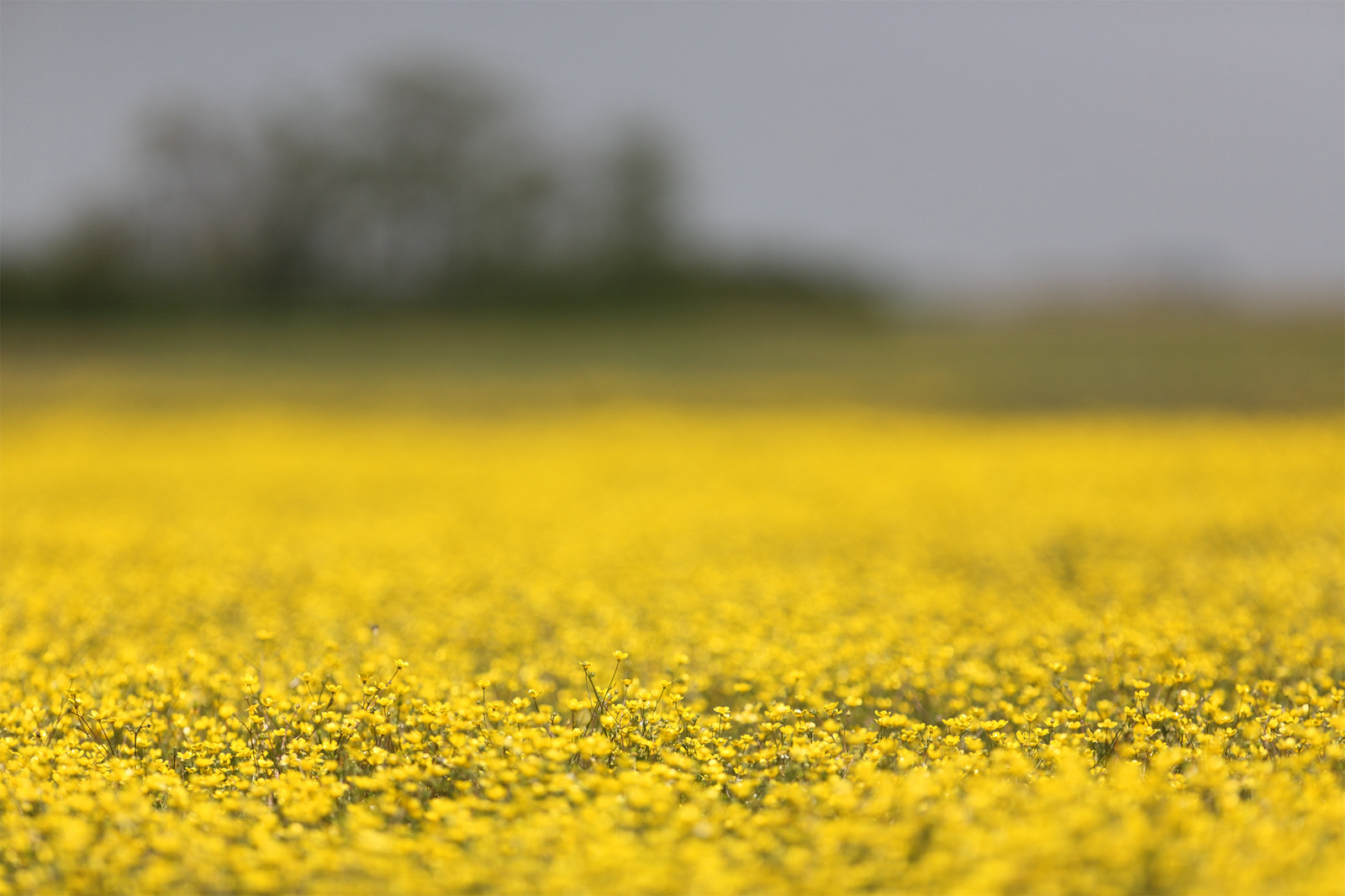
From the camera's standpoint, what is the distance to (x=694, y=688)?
621 cm

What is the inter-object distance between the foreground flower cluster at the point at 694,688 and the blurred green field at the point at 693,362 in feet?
37.8

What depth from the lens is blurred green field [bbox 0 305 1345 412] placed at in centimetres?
2505

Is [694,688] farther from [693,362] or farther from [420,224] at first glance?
[420,224]

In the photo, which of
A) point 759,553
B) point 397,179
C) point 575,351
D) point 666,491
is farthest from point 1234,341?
point 397,179

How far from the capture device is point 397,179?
53469 millimetres

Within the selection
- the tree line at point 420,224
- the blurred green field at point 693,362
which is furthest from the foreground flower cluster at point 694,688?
the tree line at point 420,224

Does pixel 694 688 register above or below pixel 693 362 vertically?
below

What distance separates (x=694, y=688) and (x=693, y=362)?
2817cm

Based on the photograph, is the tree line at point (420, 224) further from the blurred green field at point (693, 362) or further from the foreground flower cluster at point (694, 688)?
the foreground flower cluster at point (694, 688)

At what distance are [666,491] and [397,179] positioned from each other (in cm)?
4409

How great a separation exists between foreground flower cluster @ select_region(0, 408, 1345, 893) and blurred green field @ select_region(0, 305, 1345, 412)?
11.5 meters

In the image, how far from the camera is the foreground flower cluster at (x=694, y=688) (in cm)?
388

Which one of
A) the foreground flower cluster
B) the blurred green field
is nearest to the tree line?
the blurred green field

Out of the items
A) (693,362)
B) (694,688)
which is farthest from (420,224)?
(694,688)
